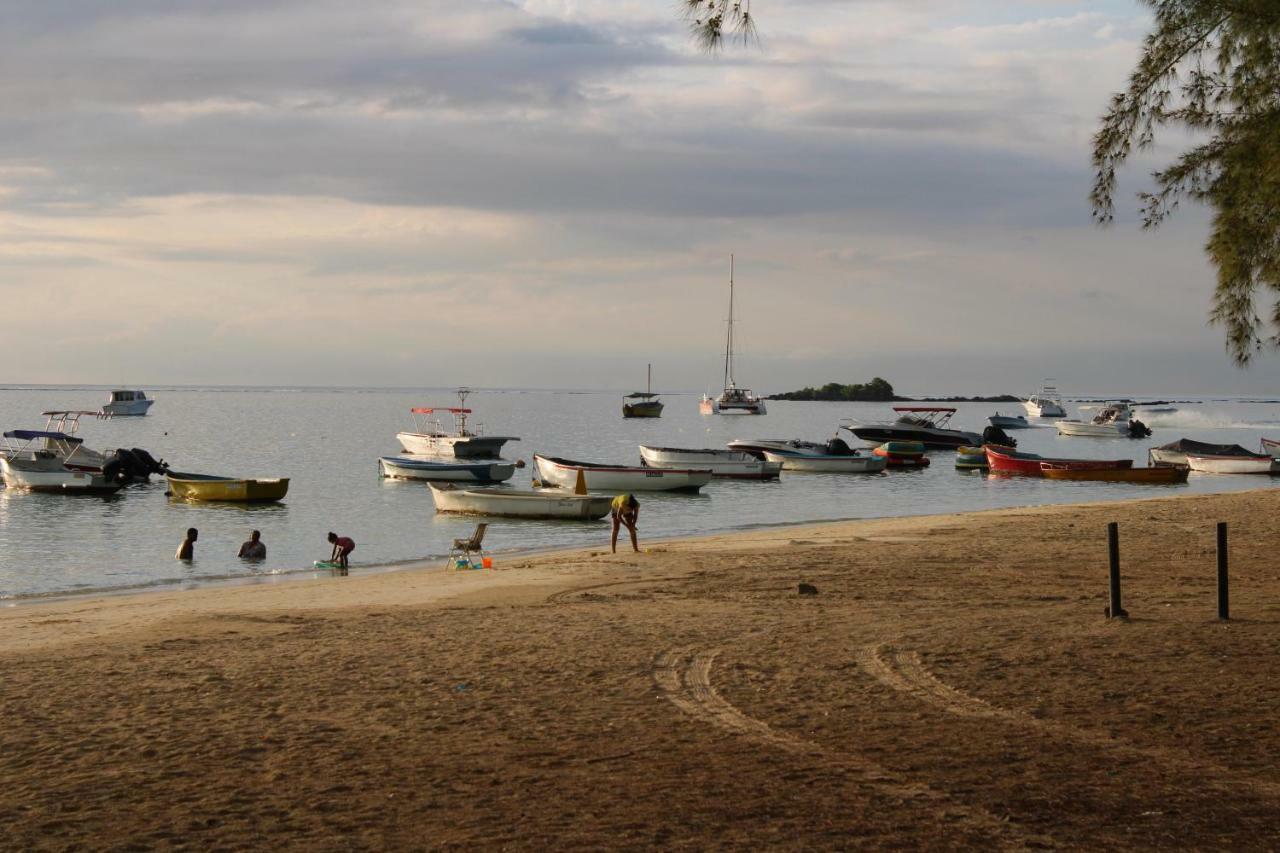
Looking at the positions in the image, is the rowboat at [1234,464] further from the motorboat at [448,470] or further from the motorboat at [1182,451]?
the motorboat at [448,470]

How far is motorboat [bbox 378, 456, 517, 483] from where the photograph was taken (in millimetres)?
55312

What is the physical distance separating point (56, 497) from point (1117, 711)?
169 ft

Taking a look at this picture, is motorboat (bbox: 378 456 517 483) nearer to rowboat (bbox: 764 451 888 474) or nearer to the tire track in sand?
rowboat (bbox: 764 451 888 474)

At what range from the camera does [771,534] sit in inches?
1299

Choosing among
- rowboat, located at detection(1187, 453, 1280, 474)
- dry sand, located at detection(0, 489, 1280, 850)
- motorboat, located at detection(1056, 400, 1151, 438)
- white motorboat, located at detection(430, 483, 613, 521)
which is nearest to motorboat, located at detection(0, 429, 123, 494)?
white motorboat, located at detection(430, 483, 613, 521)

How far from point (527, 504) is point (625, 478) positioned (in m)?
11.4

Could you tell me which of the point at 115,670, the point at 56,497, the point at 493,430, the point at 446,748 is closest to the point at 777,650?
the point at 446,748

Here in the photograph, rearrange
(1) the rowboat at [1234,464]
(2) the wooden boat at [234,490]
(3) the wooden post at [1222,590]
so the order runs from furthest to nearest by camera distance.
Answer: (1) the rowboat at [1234,464]
(2) the wooden boat at [234,490]
(3) the wooden post at [1222,590]

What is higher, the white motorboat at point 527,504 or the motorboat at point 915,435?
the motorboat at point 915,435

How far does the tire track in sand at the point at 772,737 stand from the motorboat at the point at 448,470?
1690 inches

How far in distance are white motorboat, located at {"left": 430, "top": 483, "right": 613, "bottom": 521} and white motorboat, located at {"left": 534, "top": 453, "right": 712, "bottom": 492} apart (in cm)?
879

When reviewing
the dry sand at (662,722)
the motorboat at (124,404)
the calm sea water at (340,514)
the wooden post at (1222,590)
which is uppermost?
the motorboat at (124,404)

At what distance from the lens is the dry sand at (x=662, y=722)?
7559 mm

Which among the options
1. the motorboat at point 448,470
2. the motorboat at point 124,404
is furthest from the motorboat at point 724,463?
the motorboat at point 124,404
